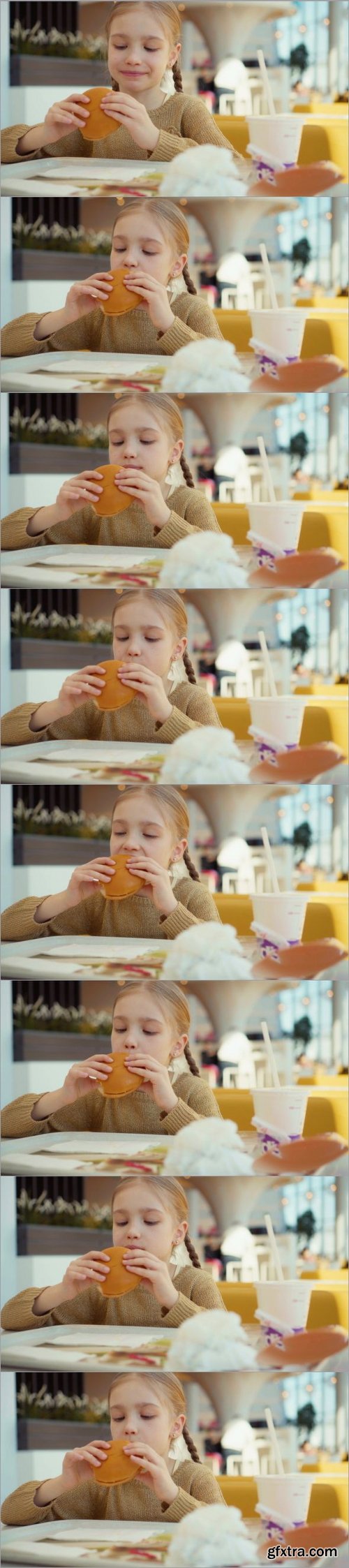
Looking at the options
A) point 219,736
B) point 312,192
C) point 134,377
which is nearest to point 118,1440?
point 219,736

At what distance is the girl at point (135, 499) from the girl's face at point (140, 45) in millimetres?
232

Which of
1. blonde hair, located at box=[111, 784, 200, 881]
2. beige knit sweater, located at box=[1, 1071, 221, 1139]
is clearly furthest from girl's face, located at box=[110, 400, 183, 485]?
beige knit sweater, located at box=[1, 1071, 221, 1139]

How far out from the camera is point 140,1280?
123 centimetres

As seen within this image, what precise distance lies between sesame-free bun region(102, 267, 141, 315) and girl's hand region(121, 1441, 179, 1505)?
82 cm

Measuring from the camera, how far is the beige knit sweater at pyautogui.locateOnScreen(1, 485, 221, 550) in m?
1.25

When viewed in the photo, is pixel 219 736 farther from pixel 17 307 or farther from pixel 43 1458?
pixel 43 1458

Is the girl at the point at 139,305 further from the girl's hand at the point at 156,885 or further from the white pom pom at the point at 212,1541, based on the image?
the white pom pom at the point at 212,1541

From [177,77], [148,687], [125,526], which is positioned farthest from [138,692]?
[177,77]

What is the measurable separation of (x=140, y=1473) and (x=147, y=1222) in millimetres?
175

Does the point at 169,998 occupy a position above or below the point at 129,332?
below

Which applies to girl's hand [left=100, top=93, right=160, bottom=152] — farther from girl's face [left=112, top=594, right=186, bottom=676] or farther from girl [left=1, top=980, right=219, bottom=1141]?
girl [left=1, top=980, right=219, bottom=1141]

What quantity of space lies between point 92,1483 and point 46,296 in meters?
0.86

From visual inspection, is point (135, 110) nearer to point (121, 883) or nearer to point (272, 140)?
point (272, 140)

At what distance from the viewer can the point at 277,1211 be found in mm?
1252
